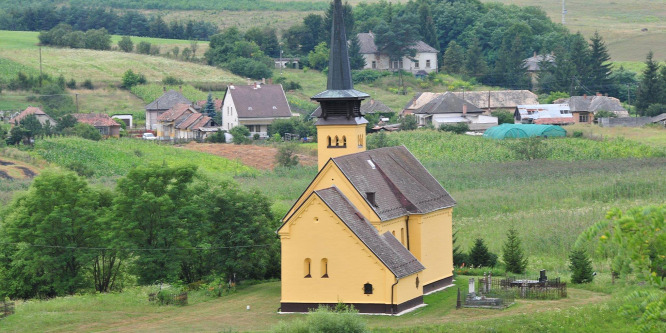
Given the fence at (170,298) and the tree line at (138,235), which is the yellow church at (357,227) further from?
the tree line at (138,235)

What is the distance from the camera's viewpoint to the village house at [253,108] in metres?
91.8

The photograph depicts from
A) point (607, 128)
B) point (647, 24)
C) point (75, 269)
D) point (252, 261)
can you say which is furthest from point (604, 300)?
point (647, 24)

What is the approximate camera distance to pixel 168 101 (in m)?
98.1

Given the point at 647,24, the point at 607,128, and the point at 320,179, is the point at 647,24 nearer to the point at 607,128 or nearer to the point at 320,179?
the point at 607,128

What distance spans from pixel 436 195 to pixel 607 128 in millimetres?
48709

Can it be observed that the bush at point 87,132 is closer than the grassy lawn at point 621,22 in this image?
Yes

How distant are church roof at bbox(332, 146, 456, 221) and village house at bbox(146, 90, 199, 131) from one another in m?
56.2

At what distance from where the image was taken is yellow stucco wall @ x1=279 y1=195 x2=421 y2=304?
35.0m

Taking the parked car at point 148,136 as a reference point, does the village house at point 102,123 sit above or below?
above

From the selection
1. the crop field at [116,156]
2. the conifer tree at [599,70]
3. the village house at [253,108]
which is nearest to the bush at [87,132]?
the crop field at [116,156]

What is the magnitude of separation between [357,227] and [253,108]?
5816cm

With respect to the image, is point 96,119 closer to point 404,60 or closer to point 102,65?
point 102,65

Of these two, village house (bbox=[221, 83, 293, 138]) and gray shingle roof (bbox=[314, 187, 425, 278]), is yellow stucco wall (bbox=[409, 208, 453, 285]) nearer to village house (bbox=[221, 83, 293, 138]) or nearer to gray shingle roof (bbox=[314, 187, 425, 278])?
gray shingle roof (bbox=[314, 187, 425, 278])

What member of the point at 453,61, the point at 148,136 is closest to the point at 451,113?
the point at 148,136
